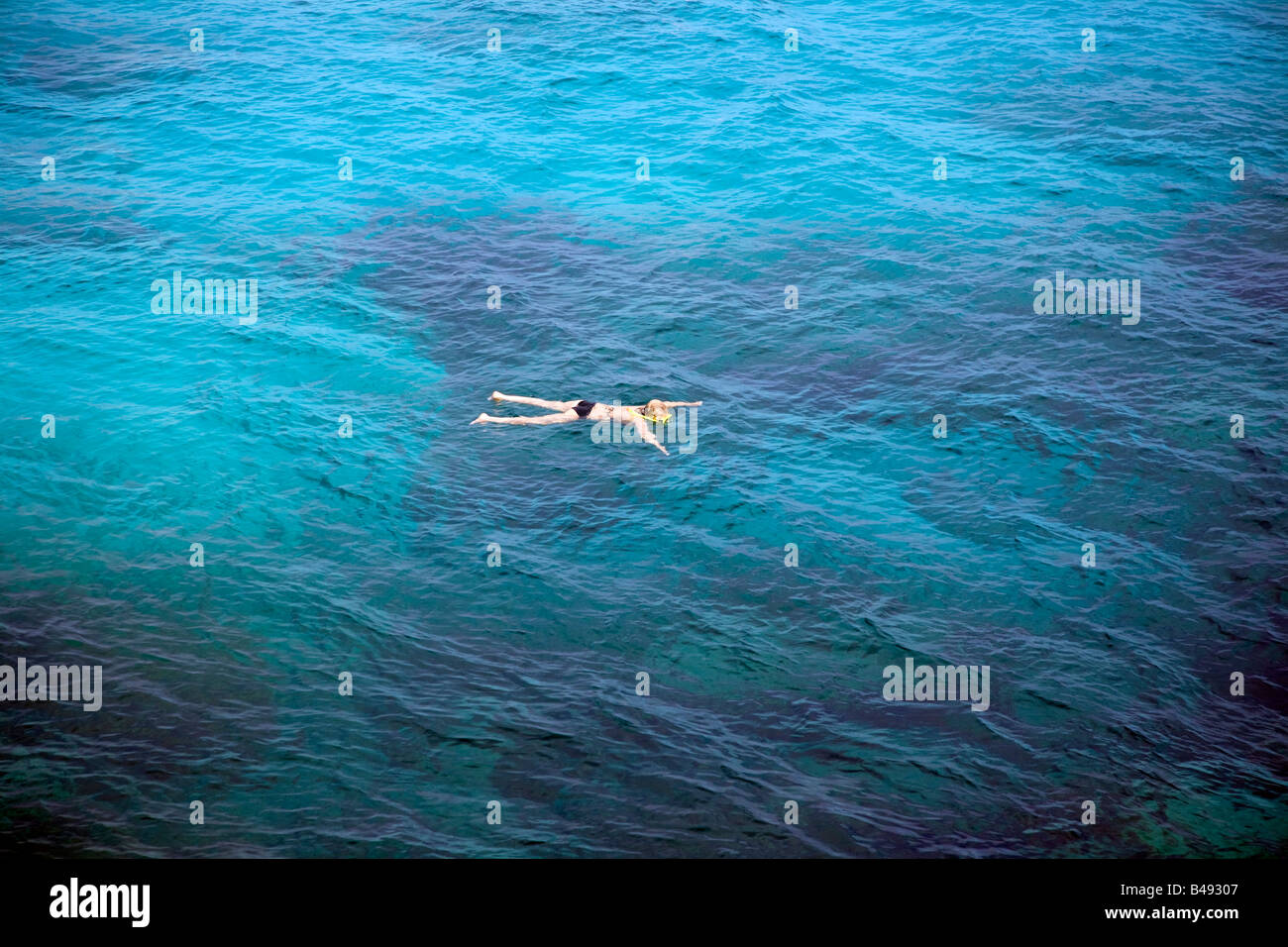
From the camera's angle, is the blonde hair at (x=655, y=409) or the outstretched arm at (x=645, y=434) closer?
the outstretched arm at (x=645, y=434)

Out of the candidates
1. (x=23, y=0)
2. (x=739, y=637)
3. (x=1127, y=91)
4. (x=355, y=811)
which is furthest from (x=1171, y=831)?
(x=23, y=0)

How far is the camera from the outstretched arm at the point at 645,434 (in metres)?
22.7

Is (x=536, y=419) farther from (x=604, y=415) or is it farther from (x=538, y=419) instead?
(x=604, y=415)

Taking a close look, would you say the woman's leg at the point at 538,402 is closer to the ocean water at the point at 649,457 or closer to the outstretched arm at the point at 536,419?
the outstretched arm at the point at 536,419

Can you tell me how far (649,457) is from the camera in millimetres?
22438

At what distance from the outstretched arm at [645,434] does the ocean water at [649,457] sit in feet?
1.28

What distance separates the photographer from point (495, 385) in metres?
24.4

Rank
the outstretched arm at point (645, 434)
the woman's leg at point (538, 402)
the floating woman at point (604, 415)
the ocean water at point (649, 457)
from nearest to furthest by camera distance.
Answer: the ocean water at point (649, 457)
the outstretched arm at point (645, 434)
the floating woman at point (604, 415)
the woman's leg at point (538, 402)

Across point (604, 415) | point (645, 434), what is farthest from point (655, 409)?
point (604, 415)

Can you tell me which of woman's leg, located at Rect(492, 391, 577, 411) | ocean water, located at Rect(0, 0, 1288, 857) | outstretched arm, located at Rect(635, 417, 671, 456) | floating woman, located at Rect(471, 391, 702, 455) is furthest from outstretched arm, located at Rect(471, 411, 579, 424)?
outstretched arm, located at Rect(635, 417, 671, 456)

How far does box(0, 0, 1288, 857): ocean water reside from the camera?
15281 mm

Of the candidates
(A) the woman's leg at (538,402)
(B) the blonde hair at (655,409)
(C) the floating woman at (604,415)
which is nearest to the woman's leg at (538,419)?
(C) the floating woman at (604,415)

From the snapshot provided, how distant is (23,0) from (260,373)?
3154 centimetres
